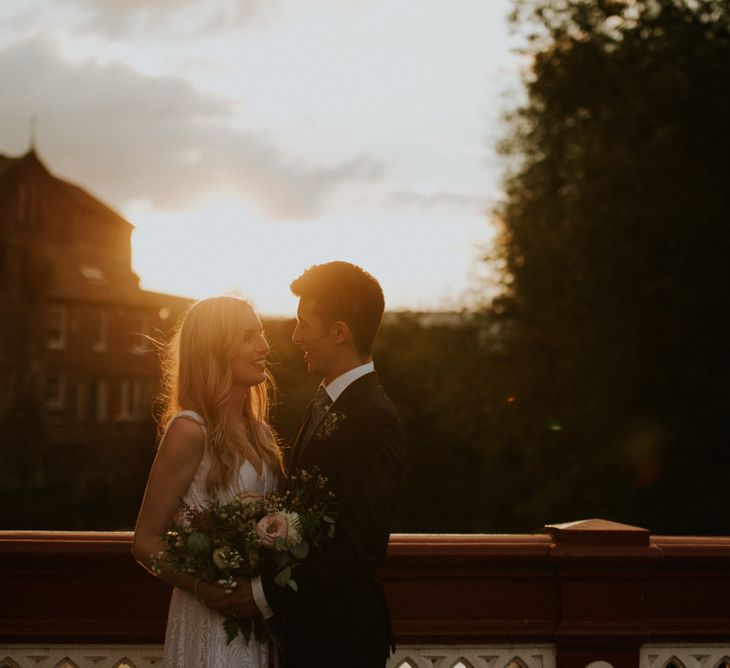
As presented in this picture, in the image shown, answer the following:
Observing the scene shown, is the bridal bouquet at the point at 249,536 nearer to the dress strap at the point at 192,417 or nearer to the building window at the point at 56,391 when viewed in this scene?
the dress strap at the point at 192,417

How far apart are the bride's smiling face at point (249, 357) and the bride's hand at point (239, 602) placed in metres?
0.68

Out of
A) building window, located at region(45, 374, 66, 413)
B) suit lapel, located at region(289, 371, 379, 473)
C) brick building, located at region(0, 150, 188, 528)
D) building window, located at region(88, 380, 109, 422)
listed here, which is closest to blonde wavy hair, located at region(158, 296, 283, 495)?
suit lapel, located at region(289, 371, 379, 473)

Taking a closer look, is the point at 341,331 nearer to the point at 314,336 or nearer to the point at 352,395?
the point at 314,336

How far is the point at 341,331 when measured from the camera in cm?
297

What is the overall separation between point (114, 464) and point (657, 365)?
29844 mm

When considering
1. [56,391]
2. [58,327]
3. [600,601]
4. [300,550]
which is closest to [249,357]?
[300,550]

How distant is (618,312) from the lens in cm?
1766

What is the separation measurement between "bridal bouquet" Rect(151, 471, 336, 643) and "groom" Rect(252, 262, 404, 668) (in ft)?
0.16

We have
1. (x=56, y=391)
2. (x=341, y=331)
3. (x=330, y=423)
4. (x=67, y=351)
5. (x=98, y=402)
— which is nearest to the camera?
(x=330, y=423)

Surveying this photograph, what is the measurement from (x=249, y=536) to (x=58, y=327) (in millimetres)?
41892

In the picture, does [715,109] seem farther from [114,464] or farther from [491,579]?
[114,464]

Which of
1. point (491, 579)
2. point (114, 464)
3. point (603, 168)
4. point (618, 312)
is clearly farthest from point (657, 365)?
point (114, 464)

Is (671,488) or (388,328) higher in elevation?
(388,328)

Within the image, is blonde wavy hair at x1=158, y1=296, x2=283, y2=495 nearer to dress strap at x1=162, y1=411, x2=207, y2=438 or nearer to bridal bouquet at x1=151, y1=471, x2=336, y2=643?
dress strap at x1=162, y1=411, x2=207, y2=438
